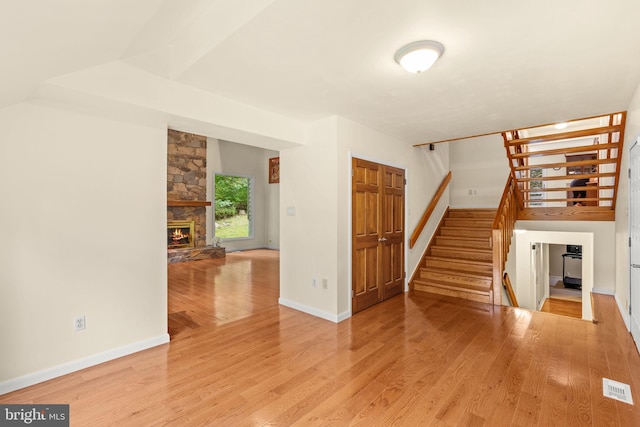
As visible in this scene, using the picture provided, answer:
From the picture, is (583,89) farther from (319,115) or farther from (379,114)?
(319,115)

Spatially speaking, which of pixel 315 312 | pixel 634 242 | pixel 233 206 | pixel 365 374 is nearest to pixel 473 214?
pixel 634 242

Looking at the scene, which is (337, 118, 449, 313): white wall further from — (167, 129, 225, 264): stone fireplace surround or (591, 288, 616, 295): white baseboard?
(167, 129, 225, 264): stone fireplace surround

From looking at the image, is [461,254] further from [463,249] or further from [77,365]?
[77,365]

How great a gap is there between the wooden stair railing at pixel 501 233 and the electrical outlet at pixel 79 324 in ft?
15.7

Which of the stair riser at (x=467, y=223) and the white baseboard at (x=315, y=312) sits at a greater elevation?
the stair riser at (x=467, y=223)

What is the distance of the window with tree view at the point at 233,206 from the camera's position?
9.57m

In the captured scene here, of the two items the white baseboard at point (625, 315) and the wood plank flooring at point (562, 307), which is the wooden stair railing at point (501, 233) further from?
the wood plank flooring at point (562, 307)

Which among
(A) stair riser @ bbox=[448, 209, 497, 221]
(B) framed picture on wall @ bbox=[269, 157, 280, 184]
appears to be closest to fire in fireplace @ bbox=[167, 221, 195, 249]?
(B) framed picture on wall @ bbox=[269, 157, 280, 184]

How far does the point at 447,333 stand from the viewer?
10.9ft

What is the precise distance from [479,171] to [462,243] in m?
2.44

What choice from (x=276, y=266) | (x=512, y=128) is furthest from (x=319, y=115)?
(x=276, y=266)

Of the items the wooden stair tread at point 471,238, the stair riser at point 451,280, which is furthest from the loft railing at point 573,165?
the stair riser at point 451,280

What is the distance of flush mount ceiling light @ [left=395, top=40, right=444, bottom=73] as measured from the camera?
205 centimetres

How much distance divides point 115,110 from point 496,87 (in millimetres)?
3294
